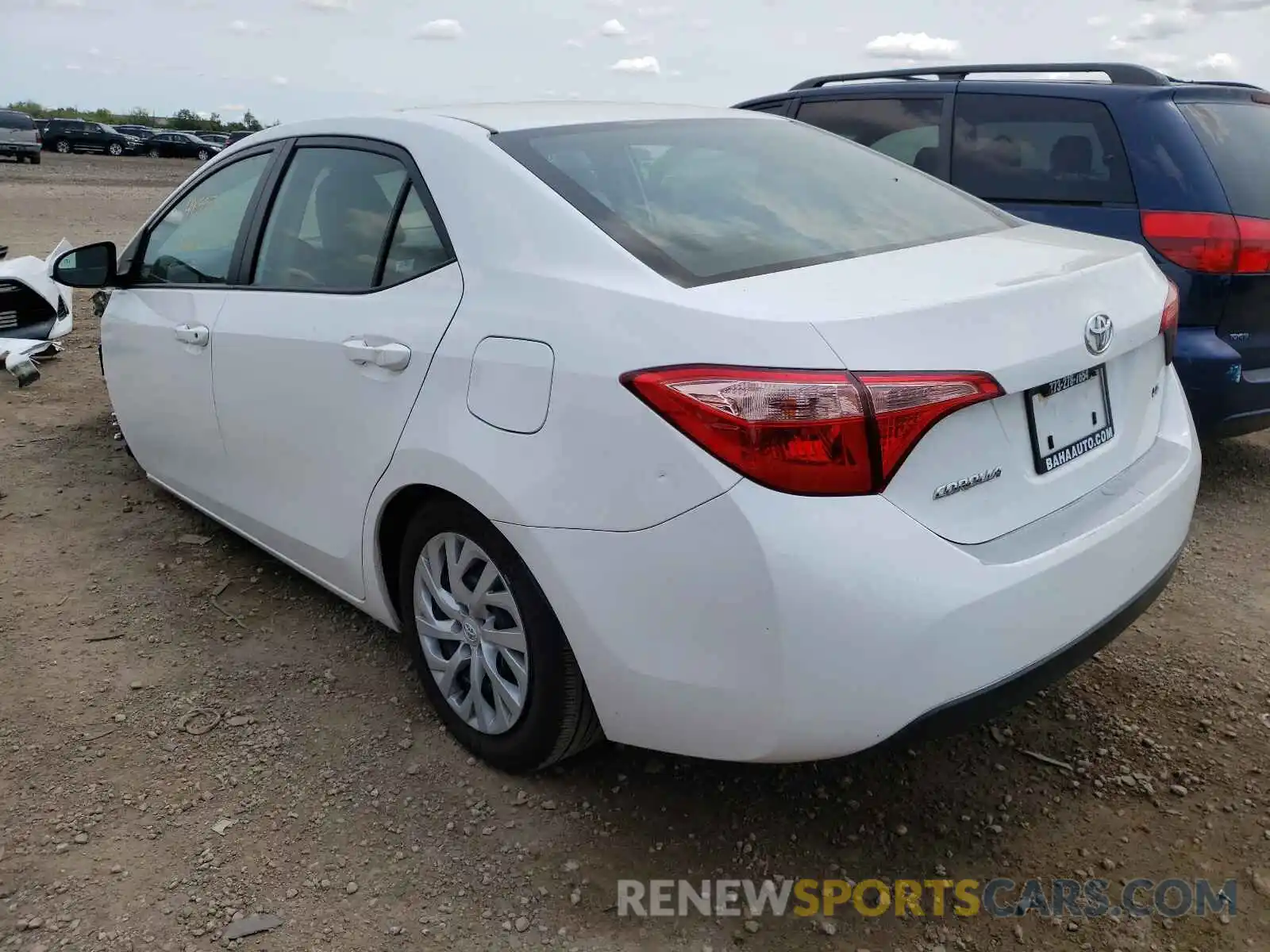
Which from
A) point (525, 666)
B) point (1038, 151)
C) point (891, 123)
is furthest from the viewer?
point (891, 123)

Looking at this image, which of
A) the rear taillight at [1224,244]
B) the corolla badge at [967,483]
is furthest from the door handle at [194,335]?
the rear taillight at [1224,244]

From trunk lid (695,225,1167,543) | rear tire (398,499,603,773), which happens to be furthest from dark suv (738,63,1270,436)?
rear tire (398,499,603,773)

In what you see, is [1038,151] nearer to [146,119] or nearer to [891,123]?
[891,123]

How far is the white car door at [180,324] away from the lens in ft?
11.3

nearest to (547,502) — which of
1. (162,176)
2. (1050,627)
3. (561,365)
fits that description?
(561,365)

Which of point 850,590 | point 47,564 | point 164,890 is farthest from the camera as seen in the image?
point 47,564

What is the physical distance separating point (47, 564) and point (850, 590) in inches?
130

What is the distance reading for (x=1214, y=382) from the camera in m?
3.99

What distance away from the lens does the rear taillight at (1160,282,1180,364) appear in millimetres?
2535

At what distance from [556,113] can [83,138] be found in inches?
1879

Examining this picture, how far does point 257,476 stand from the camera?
3.30 meters

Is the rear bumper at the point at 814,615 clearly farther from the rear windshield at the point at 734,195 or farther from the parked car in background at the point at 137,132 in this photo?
the parked car in background at the point at 137,132

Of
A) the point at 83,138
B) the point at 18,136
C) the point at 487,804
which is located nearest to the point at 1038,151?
the point at 487,804

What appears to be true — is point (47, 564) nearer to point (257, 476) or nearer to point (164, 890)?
point (257, 476)
